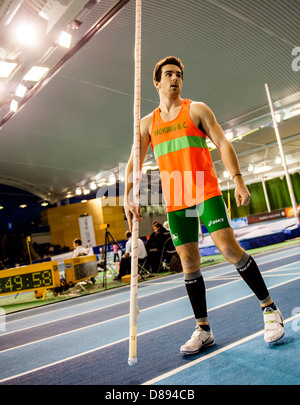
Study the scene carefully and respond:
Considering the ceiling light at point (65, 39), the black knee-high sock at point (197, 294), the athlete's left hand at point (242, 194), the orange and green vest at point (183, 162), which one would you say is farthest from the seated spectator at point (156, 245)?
the athlete's left hand at point (242, 194)

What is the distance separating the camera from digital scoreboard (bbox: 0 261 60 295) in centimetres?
766

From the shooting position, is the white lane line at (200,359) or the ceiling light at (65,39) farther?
the ceiling light at (65,39)

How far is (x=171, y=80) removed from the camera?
7.17 ft

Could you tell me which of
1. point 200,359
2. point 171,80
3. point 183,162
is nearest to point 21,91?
point 171,80

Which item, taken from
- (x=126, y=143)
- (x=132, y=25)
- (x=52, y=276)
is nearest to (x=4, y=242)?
(x=126, y=143)

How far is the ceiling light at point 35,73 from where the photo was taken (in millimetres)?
7586

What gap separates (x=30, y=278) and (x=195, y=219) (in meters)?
6.56

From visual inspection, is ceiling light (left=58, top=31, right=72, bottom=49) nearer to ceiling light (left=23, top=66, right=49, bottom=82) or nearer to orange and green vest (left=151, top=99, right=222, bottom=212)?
ceiling light (left=23, top=66, right=49, bottom=82)

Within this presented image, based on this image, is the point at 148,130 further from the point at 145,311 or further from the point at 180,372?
the point at 145,311

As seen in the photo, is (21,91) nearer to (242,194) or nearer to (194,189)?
(194,189)

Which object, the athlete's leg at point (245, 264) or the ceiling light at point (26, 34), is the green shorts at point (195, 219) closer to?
the athlete's leg at point (245, 264)

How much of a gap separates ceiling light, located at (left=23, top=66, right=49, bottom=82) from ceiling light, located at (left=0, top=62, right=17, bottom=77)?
15.3 inches

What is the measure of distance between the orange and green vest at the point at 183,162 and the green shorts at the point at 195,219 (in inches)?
1.6
